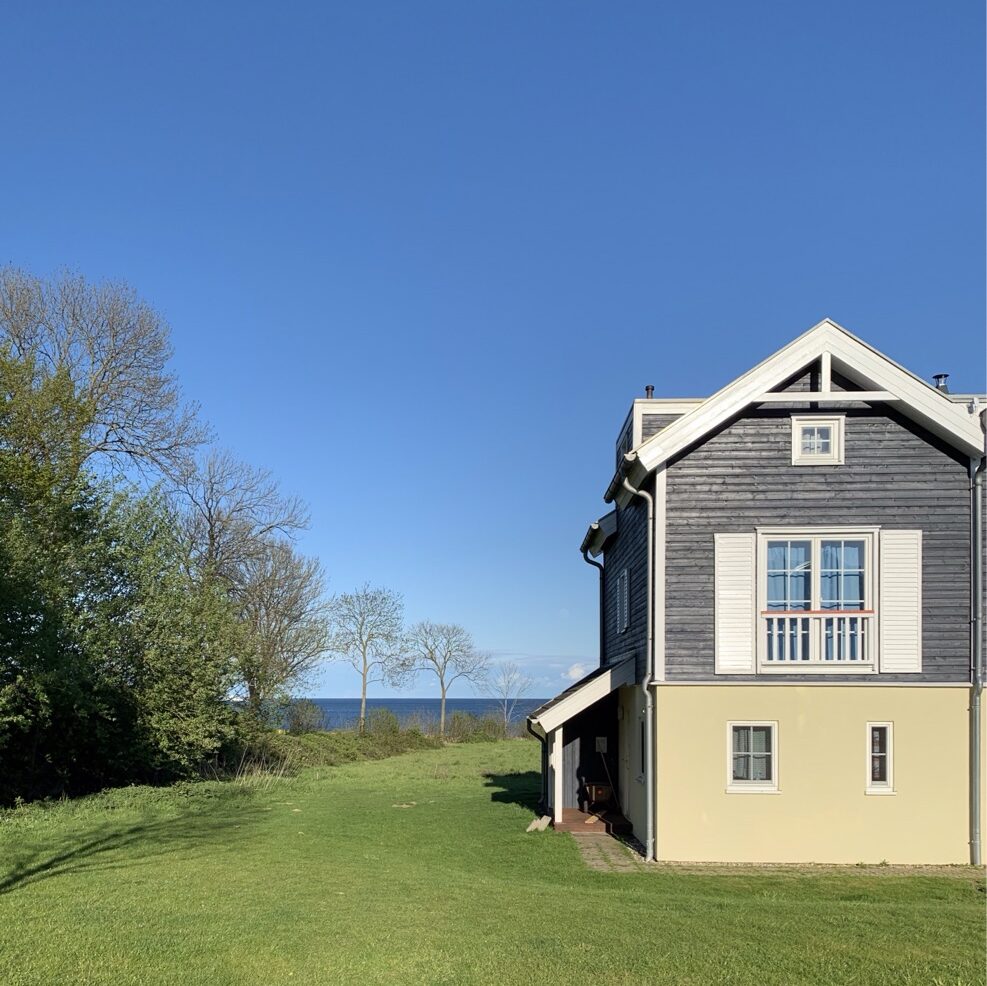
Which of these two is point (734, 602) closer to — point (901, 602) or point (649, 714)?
point (649, 714)

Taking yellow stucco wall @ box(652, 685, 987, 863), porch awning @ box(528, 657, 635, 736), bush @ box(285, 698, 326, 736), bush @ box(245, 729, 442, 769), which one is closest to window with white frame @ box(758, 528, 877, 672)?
yellow stucco wall @ box(652, 685, 987, 863)

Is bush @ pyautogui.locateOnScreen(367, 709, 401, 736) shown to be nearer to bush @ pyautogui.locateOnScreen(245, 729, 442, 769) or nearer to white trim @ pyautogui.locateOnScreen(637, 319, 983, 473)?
bush @ pyautogui.locateOnScreen(245, 729, 442, 769)

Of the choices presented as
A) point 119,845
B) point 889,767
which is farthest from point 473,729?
point 889,767

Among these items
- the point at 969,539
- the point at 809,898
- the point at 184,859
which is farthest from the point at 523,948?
the point at 969,539

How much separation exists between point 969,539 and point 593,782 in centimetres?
791

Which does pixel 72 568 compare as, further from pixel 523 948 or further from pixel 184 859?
pixel 523 948

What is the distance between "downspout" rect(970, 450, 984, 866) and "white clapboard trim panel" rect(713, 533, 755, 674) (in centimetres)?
303

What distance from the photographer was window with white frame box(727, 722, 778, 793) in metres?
13.4

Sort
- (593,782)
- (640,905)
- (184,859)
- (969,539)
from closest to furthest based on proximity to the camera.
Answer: (640,905) < (184,859) < (969,539) < (593,782)

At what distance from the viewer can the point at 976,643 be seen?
13.4m

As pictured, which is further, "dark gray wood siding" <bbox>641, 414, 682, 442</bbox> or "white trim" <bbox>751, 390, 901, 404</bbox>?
"dark gray wood siding" <bbox>641, 414, 682, 442</bbox>

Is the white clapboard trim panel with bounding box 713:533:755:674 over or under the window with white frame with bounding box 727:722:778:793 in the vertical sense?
over

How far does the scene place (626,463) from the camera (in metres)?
14.4

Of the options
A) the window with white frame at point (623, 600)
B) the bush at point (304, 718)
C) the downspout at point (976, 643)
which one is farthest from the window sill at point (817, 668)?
the bush at point (304, 718)
